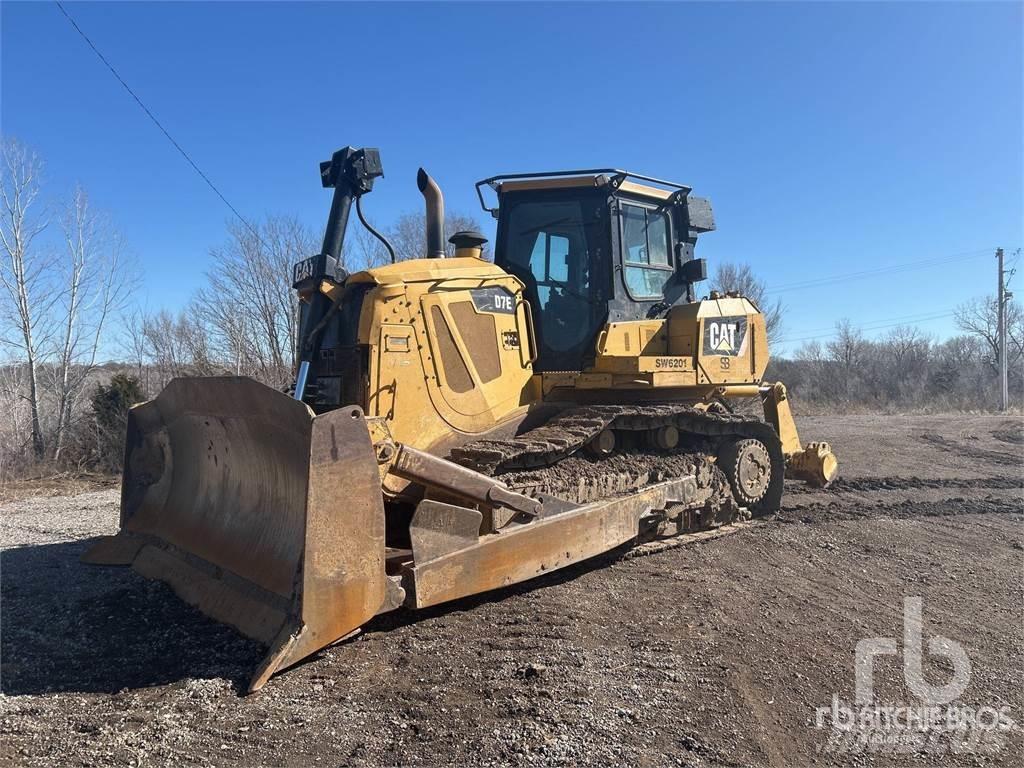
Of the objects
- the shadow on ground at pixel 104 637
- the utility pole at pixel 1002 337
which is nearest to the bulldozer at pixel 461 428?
the shadow on ground at pixel 104 637

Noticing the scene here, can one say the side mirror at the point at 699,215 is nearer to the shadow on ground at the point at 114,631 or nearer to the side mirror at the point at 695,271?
the side mirror at the point at 695,271

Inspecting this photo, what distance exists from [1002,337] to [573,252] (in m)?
33.2

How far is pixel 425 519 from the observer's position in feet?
13.1

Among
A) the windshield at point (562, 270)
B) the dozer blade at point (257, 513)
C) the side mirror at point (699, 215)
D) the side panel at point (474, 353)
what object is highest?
the side mirror at point (699, 215)

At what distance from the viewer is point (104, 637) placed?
4.21 m

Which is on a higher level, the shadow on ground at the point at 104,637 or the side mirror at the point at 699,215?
the side mirror at the point at 699,215

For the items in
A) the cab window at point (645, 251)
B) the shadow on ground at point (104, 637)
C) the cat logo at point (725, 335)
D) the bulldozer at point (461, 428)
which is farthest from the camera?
the cat logo at point (725, 335)

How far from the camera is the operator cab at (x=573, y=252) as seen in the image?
20.2 feet

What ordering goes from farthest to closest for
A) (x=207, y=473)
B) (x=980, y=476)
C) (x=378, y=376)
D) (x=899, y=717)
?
(x=980, y=476), (x=207, y=473), (x=378, y=376), (x=899, y=717)

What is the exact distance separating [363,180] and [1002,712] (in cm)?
532

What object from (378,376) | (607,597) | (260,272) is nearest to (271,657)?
(378,376)

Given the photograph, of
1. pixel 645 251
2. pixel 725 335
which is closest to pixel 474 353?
pixel 645 251

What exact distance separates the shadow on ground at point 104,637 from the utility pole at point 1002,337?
32462 mm

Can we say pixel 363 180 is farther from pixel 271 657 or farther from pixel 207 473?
pixel 271 657
